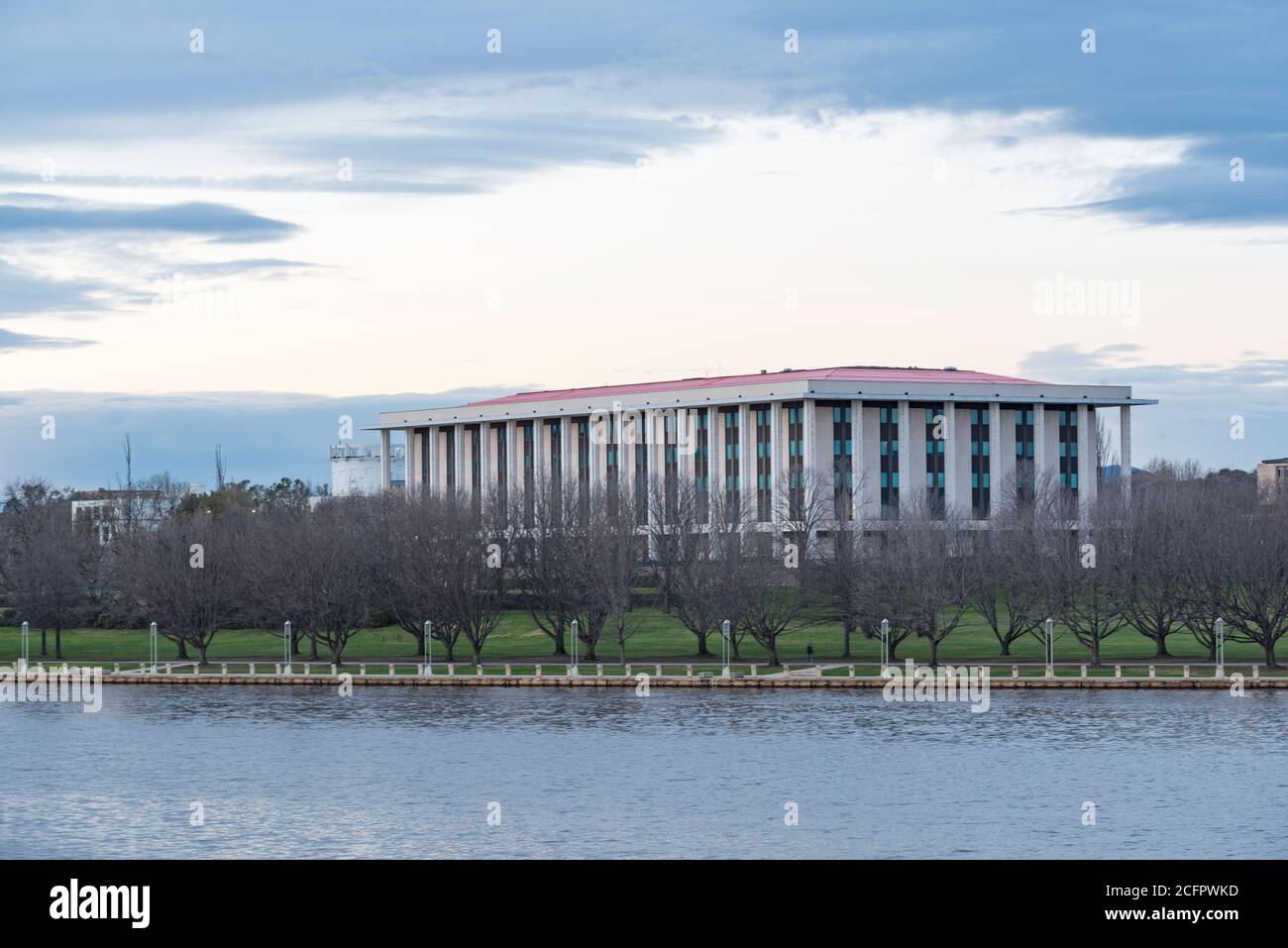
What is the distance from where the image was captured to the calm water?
46188mm

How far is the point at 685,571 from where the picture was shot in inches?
3661

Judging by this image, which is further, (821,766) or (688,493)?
(688,493)

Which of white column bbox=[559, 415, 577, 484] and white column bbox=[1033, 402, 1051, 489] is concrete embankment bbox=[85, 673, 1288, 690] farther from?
white column bbox=[1033, 402, 1051, 489]

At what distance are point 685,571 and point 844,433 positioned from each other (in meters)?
43.5

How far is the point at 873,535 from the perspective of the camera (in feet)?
362

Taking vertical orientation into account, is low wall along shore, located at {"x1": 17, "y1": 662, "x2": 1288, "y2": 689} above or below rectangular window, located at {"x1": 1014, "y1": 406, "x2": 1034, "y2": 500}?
below

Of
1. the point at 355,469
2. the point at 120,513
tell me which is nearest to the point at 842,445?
the point at 120,513

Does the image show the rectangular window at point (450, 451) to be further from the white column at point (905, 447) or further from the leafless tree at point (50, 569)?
the white column at point (905, 447)

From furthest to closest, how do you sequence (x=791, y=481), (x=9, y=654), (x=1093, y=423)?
(x=1093, y=423) < (x=791, y=481) < (x=9, y=654)

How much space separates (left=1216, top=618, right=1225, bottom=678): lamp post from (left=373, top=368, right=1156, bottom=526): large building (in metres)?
38.9

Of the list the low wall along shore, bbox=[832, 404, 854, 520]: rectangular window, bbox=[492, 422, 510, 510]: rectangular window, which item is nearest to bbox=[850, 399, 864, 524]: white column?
bbox=[832, 404, 854, 520]: rectangular window

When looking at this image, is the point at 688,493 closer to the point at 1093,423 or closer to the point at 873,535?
the point at 873,535
